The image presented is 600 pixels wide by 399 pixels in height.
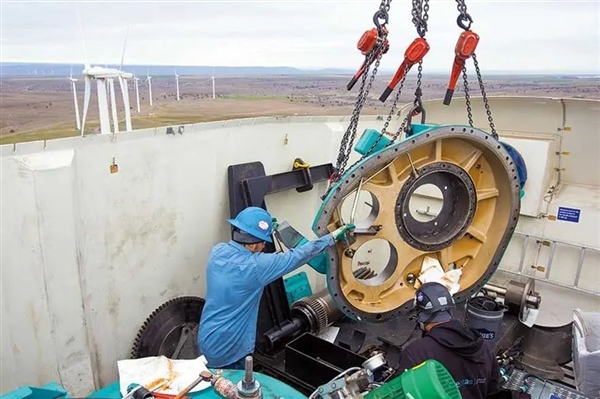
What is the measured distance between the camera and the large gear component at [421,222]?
2598mm

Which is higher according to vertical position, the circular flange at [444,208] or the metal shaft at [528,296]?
the circular flange at [444,208]

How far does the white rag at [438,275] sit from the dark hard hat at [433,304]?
0.90 metres

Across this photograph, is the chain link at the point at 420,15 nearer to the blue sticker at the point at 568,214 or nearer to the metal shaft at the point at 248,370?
the metal shaft at the point at 248,370

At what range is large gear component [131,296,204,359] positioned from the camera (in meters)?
2.82

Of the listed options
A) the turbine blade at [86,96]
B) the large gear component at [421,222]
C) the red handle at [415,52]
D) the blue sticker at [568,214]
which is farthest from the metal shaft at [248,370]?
the blue sticker at [568,214]

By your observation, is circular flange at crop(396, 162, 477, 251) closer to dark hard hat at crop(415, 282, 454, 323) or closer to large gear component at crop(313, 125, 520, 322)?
large gear component at crop(313, 125, 520, 322)

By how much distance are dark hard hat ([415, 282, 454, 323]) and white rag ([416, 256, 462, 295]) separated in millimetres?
904

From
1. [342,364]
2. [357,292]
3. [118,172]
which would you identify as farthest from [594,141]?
[118,172]

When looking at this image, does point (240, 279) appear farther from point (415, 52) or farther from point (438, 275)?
point (415, 52)

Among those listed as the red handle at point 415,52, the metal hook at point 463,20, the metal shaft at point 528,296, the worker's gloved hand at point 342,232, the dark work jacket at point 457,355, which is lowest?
the metal shaft at point 528,296

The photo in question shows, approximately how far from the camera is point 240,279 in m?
2.51

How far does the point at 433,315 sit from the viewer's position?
2010 millimetres

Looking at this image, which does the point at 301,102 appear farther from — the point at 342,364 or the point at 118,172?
the point at 342,364

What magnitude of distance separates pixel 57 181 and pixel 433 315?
6.03ft
